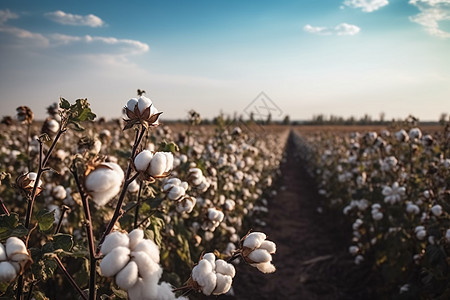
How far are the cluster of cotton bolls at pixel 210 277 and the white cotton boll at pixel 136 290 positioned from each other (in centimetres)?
24

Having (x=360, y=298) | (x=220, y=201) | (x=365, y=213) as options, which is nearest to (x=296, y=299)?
(x=360, y=298)

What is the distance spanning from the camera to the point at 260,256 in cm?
125

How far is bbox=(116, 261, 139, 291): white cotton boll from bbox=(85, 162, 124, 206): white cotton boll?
19cm

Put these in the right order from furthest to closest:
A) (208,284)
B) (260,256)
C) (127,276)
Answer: (260,256)
(208,284)
(127,276)

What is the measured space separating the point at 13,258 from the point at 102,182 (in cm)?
37

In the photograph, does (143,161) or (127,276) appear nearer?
(127,276)

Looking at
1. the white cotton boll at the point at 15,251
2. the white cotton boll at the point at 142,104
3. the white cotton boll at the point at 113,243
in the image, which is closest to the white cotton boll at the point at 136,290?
the white cotton boll at the point at 113,243

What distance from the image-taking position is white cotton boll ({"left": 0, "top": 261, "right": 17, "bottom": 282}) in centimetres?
93

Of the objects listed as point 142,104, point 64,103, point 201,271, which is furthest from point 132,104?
point 201,271

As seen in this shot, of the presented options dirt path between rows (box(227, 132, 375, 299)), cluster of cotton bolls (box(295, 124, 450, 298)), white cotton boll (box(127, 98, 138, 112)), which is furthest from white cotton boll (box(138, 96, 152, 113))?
dirt path between rows (box(227, 132, 375, 299))

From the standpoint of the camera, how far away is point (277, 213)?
27.7ft

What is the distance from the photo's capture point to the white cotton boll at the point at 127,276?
89 centimetres

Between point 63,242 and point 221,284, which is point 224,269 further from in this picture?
point 63,242

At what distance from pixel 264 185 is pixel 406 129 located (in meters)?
4.80
